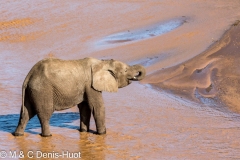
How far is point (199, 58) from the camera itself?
18.8 meters

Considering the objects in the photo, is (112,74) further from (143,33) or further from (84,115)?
(143,33)

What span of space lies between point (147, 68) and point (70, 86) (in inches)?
279

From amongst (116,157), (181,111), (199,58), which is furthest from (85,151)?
(199,58)

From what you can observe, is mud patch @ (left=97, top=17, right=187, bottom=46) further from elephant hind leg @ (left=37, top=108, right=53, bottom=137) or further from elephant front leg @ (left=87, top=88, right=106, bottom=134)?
elephant hind leg @ (left=37, top=108, right=53, bottom=137)

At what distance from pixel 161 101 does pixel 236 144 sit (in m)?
3.88

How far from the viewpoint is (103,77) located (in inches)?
459

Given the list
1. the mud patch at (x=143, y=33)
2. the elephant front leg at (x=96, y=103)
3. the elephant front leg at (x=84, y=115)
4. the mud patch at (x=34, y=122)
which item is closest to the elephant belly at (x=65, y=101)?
the elephant front leg at (x=96, y=103)

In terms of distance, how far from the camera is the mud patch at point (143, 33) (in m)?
22.0

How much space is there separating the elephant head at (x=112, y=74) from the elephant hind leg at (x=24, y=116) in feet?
4.29

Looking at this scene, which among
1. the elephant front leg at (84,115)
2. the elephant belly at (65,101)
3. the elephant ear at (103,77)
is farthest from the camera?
the elephant front leg at (84,115)

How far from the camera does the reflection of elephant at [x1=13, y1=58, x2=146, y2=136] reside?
11.0m

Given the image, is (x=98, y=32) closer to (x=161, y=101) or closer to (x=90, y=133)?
(x=161, y=101)

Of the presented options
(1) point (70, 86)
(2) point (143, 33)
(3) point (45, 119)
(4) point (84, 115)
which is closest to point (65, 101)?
(1) point (70, 86)

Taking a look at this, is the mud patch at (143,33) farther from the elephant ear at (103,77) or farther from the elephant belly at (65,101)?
the elephant belly at (65,101)
